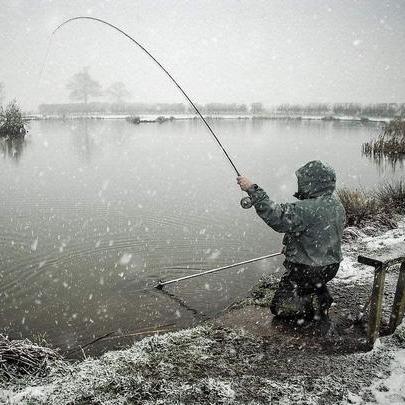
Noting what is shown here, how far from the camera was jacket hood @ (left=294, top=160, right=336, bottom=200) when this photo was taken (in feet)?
12.8

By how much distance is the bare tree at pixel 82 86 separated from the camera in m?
87.5

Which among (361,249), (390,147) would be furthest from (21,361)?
(390,147)

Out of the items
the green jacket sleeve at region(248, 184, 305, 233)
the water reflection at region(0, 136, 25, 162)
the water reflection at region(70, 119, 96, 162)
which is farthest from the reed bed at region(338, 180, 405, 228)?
the water reflection at region(0, 136, 25, 162)

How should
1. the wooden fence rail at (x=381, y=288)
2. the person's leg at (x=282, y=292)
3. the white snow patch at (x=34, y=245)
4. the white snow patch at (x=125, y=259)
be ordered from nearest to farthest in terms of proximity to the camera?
1. the wooden fence rail at (x=381, y=288)
2. the person's leg at (x=282, y=292)
3. the white snow patch at (x=125, y=259)
4. the white snow patch at (x=34, y=245)

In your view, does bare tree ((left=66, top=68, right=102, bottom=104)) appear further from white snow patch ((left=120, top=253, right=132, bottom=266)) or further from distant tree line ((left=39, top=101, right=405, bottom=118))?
white snow patch ((left=120, top=253, right=132, bottom=266))

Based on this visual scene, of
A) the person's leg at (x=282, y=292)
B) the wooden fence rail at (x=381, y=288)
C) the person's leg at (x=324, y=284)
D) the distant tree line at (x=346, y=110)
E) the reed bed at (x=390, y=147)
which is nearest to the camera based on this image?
the wooden fence rail at (x=381, y=288)

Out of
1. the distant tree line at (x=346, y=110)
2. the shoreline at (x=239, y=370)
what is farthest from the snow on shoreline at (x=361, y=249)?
the distant tree line at (x=346, y=110)

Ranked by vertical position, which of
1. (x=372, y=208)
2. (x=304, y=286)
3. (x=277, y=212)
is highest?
(x=277, y=212)

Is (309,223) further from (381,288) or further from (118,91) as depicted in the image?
(118,91)

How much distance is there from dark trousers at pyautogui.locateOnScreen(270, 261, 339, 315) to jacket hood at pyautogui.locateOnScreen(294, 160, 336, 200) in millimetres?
783

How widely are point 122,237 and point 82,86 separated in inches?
3464

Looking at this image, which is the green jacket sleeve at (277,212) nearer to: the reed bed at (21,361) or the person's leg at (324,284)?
the person's leg at (324,284)

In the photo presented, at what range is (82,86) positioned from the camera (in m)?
88.0

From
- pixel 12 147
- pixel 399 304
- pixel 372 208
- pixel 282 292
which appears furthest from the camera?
pixel 12 147
